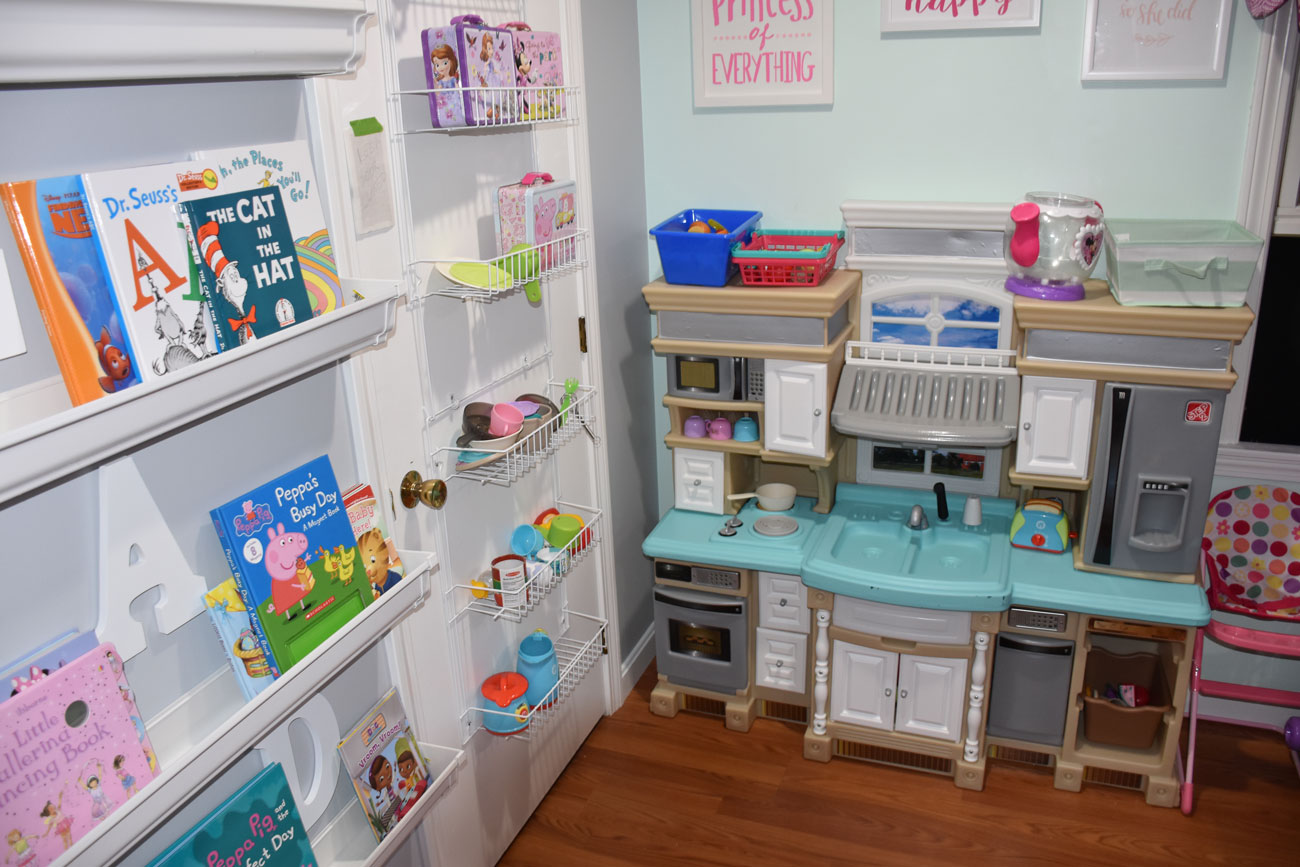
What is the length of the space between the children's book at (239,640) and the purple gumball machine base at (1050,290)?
85.6 inches

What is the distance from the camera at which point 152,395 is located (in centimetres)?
113

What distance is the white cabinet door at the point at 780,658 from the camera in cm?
311

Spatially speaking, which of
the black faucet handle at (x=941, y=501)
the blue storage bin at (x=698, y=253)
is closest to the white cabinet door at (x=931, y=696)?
the black faucet handle at (x=941, y=501)

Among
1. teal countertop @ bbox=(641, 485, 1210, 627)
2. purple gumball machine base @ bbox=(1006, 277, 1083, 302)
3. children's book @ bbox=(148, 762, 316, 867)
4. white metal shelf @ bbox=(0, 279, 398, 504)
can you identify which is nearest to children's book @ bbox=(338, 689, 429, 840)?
children's book @ bbox=(148, 762, 316, 867)

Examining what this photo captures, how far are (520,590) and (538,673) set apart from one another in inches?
14.8

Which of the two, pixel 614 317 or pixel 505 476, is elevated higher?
pixel 614 317

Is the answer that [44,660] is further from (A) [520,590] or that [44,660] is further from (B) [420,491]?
(A) [520,590]

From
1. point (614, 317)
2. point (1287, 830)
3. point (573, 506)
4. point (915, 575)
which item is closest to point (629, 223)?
point (614, 317)

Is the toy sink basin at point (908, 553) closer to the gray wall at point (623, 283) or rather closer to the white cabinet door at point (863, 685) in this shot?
the white cabinet door at point (863, 685)

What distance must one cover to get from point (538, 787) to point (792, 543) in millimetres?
1042

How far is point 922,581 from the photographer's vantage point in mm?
2770

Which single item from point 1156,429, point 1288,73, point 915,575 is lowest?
point 915,575

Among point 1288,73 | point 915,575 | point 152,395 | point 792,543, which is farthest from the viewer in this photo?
point 792,543

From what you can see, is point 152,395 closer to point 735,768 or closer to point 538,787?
point 538,787
